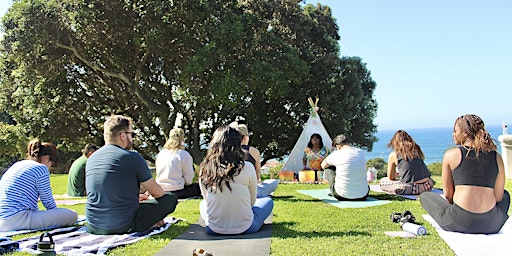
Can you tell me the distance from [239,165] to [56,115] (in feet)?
50.1

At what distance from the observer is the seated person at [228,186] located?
16.9 ft

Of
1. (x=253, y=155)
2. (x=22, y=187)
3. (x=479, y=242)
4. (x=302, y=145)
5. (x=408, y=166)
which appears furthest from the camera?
(x=302, y=145)

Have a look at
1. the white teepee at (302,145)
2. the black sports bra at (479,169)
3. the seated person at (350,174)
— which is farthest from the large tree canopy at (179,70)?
the black sports bra at (479,169)

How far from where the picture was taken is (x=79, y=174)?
372 inches

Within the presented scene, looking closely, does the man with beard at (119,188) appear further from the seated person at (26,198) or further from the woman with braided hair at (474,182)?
the woman with braided hair at (474,182)

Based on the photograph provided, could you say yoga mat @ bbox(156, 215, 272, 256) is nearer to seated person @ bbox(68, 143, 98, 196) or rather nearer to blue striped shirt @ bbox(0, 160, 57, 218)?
blue striped shirt @ bbox(0, 160, 57, 218)

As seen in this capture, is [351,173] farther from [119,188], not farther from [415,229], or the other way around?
[119,188]

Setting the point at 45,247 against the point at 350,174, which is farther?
the point at 350,174

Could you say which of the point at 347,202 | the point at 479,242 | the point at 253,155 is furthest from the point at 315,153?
the point at 479,242

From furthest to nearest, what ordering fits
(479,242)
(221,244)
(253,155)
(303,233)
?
(253,155)
(303,233)
(221,244)
(479,242)

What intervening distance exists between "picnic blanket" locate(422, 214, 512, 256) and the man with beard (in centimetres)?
313

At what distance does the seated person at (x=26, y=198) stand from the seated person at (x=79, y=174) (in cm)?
347

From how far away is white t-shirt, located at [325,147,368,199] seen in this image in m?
7.98

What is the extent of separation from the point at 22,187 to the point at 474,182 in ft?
16.9
